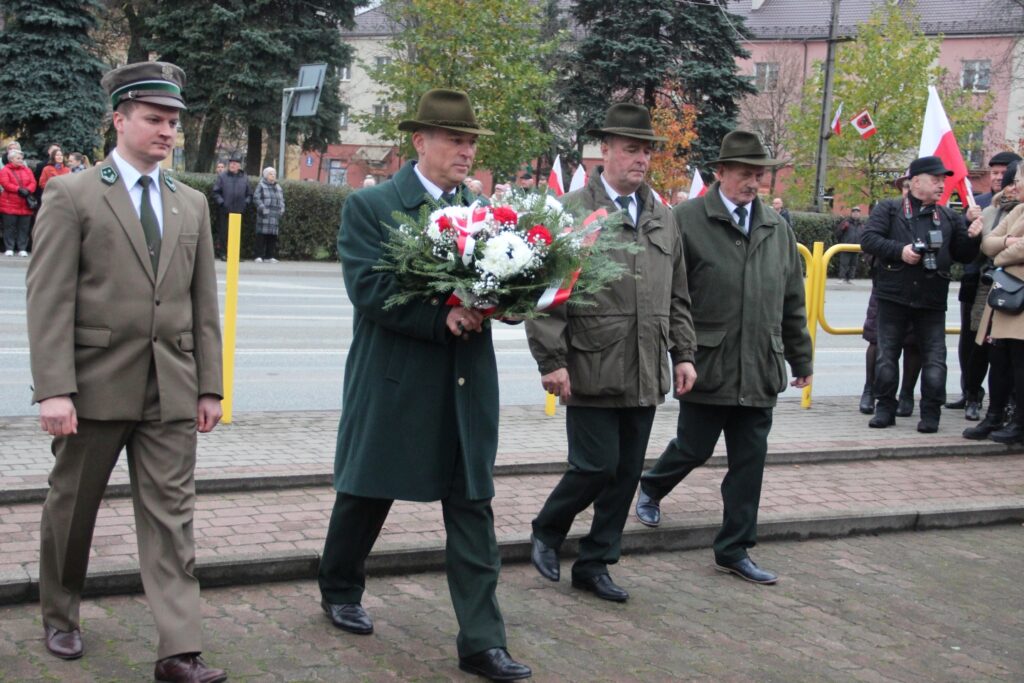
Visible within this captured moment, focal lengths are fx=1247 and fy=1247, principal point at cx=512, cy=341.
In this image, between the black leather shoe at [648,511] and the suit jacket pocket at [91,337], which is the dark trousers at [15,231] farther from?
the suit jacket pocket at [91,337]

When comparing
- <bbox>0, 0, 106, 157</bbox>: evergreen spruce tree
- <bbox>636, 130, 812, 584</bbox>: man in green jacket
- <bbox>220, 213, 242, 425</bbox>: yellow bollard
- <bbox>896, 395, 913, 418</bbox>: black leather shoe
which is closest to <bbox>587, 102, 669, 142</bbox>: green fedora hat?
<bbox>636, 130, 812, 584</bbox>: man in green jacket

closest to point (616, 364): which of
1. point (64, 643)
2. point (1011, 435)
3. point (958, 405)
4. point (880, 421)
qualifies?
point (64, 643)

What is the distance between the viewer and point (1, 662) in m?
4.34

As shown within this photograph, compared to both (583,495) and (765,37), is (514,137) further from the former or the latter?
(765,37)

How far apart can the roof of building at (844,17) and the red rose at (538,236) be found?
5758 centimetres

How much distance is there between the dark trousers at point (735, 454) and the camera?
19.5ft

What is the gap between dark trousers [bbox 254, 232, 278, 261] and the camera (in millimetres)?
24172

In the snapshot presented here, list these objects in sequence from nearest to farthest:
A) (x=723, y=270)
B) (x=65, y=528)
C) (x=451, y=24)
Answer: (x=65, y=528) → (x=723, y=270) → (x=451, y=24)

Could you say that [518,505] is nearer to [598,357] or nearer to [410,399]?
[598,357]

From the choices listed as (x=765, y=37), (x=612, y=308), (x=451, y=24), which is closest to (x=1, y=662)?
(x=612, y=308)

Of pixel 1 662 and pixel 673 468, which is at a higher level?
pixel 673 468

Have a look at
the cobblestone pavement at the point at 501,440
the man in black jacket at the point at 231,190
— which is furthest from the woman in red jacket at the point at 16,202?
the cobblestone pavement at the point at 501,440

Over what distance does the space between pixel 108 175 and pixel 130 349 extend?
0.59 meters

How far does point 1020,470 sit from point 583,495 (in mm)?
4365
